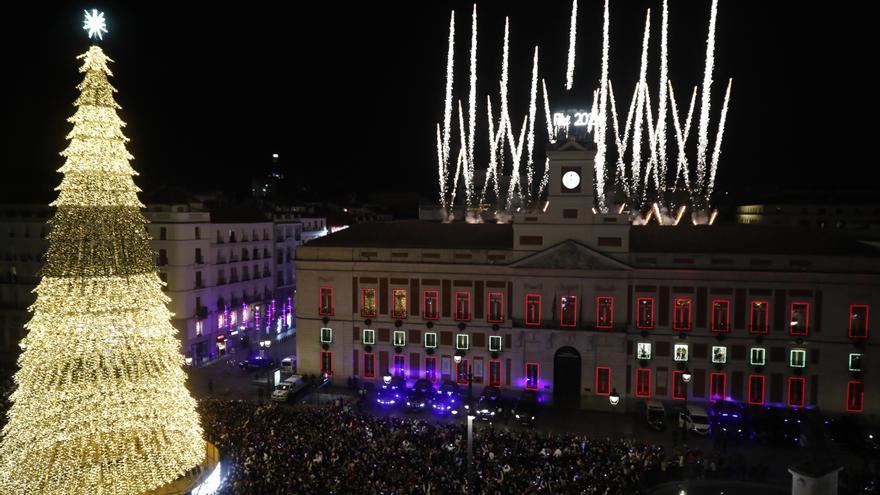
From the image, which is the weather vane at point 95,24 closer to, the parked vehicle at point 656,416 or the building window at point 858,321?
the parked vehicle at point 656,416

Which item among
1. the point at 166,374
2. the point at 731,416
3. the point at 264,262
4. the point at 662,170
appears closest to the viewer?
the point at 166,374

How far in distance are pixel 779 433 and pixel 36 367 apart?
3429cm

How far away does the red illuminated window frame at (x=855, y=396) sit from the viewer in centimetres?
3722

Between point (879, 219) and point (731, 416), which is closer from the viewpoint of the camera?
point (731, 416)

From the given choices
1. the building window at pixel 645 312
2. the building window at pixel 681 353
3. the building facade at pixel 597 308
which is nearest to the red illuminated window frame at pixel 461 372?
the building facade at pixel 597 308

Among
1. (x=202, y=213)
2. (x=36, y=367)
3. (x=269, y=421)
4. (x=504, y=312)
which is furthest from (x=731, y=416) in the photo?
(x=202, y=213)

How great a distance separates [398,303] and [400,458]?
19.5 m

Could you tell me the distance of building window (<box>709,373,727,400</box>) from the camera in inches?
1540

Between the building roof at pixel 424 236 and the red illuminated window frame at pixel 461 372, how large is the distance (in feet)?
27.4

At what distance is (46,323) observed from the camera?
15.9 metres

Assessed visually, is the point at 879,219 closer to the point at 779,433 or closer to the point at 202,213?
the point at 779,433

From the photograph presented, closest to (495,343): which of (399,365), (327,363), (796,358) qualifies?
(399,365)

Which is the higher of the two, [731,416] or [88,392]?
[88,392]

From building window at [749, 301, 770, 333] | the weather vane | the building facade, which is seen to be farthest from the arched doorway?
the weather vane
